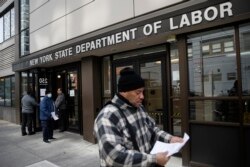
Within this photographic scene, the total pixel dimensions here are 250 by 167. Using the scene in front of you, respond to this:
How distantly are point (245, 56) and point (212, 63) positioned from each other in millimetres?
754

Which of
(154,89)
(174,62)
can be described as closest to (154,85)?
(154,89)

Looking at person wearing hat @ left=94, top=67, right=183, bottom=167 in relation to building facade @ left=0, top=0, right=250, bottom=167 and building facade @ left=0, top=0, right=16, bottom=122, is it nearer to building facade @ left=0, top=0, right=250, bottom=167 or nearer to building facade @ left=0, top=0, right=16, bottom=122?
building facade @ left=0, top=0, right=250, bottom=167

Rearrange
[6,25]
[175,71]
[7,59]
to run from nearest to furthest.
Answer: [175,71] < [7,59] < [6,25]

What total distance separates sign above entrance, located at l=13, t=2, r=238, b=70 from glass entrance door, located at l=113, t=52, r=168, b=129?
1016 millimetres

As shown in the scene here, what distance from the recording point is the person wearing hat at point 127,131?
2.02 metres

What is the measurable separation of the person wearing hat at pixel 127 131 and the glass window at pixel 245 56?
124 inches

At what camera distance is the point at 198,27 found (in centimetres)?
522

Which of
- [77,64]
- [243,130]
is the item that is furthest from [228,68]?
[77,64]

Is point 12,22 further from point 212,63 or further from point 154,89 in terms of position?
point 212,63

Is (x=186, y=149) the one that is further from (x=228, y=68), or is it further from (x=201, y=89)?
(x=228, y=68)

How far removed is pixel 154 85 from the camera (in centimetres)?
721

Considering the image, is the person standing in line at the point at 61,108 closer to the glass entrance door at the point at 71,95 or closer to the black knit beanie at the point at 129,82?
the glass entrance door at the point at 71,95

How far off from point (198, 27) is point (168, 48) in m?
1.61

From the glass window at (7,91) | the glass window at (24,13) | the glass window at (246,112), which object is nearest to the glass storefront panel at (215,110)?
the glass window at (246,112)
